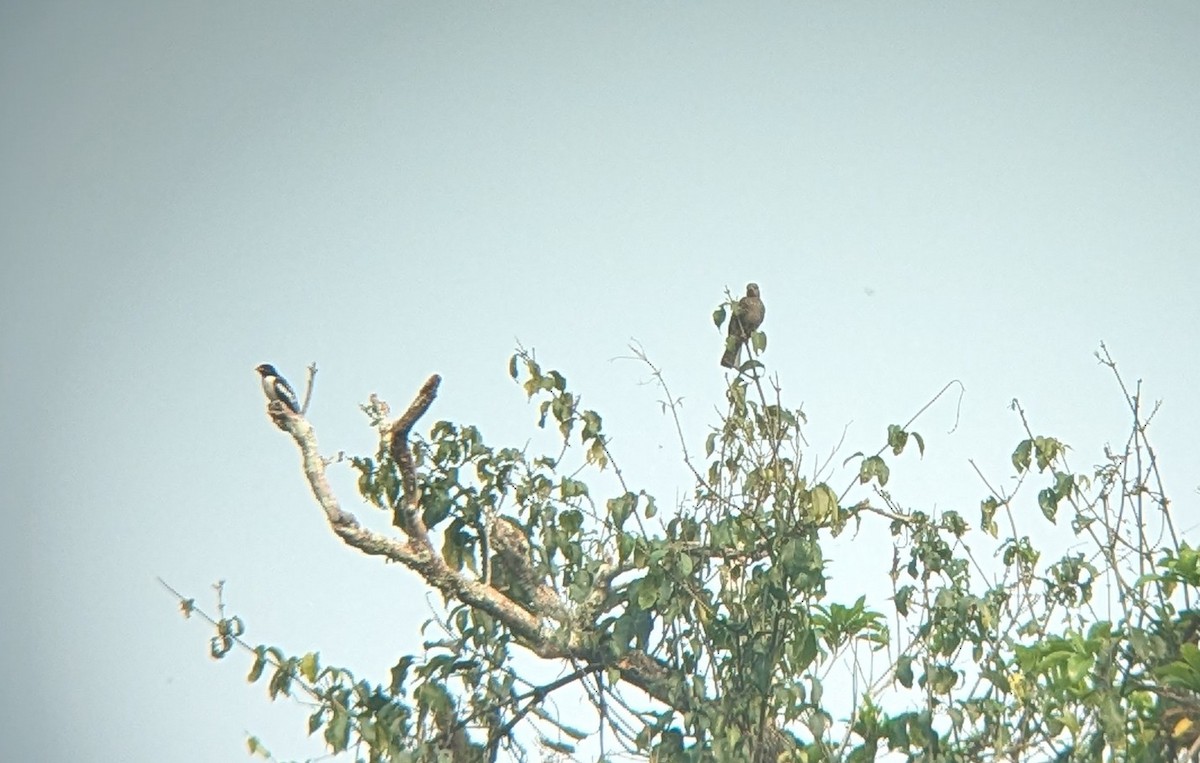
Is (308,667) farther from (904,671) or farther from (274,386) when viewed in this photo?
(904,671)

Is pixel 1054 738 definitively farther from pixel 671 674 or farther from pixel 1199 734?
pixel 671 674

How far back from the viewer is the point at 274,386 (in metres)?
4.14

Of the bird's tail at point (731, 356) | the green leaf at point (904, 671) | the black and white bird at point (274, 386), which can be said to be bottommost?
the green leaf at point (904, 671)

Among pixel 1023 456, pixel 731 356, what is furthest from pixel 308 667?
pixel 1023 456

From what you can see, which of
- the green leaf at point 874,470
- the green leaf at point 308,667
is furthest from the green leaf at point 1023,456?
the green leaf at point 308,667

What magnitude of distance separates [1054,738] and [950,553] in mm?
676

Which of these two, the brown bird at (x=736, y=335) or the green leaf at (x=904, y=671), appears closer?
the green leaf at (x=904, y=671)

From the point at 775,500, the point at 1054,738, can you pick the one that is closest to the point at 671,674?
the point at 775,500

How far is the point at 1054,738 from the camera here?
418 centimetres

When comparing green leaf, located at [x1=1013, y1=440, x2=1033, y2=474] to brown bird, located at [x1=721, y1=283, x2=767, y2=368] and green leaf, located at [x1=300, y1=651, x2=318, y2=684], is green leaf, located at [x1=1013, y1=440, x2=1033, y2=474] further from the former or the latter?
green leaf, located at [x1=300, y1=651, x2=318, y2=684]

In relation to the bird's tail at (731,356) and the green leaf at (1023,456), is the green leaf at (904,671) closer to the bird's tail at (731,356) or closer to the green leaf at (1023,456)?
the green leaf at (1023,456)

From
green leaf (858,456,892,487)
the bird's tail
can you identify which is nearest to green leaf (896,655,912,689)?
green leaf (858,456,892,487)

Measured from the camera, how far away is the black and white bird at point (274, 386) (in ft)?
13.5

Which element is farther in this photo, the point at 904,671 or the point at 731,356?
the point at 731,356
